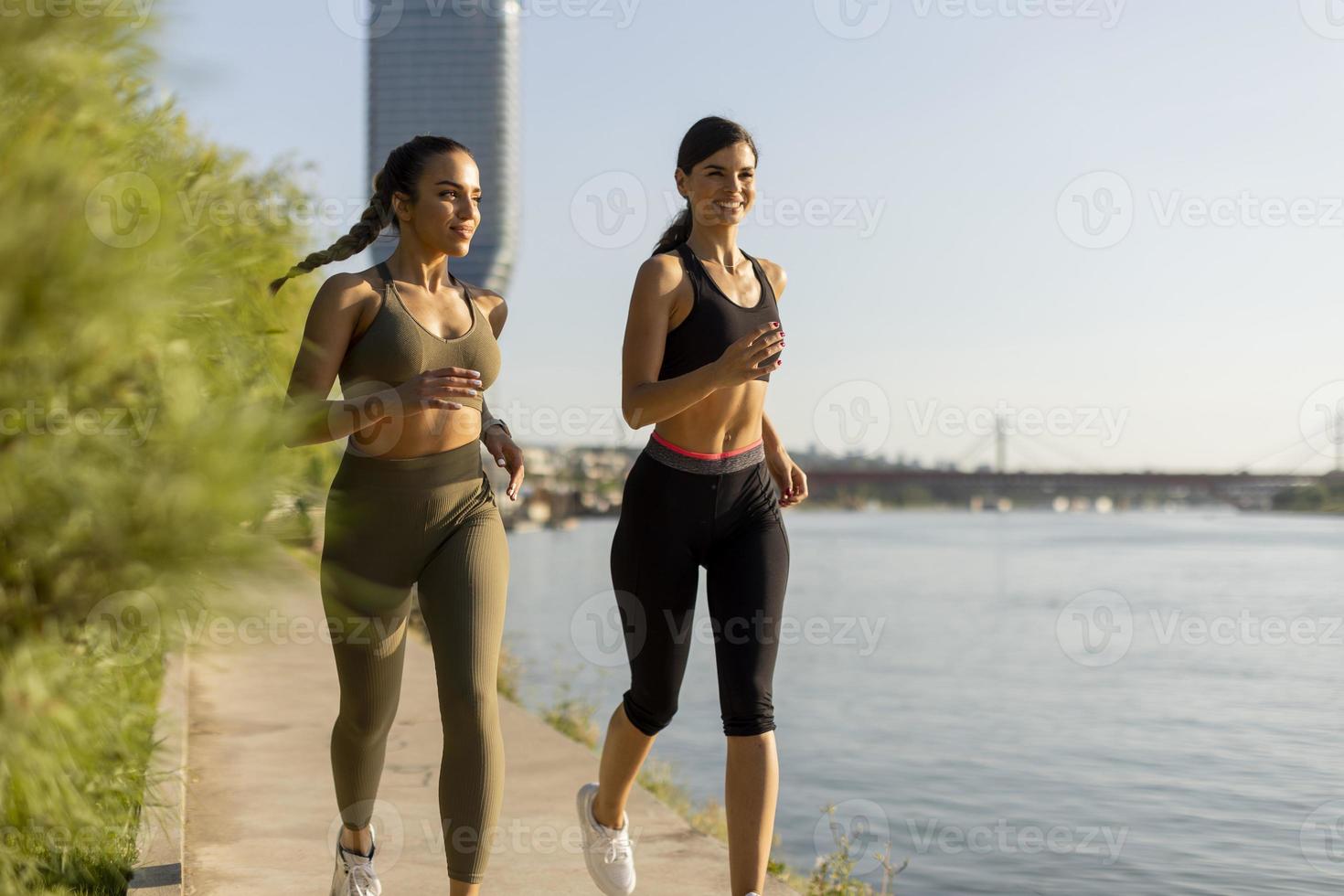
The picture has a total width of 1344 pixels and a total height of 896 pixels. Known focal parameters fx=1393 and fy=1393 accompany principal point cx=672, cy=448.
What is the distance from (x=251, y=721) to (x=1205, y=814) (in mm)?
5723

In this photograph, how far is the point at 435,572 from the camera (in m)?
3.48

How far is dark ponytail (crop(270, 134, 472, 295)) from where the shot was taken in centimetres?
358

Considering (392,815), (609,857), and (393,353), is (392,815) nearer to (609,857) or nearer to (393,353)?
(609,857)

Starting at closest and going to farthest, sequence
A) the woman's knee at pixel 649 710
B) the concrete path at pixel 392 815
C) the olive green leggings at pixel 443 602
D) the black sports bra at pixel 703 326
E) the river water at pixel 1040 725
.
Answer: the olive green leggings at pixel 443 602, the black sports bra at pixel 703 326, the woman's knee at pixel 649 710, the concrete path at pixel 392 815, the river water at pixel 1040 725

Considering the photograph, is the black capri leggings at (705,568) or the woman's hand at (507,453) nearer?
the woman's hand at (507,453)

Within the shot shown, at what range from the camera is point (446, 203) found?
3.55 m

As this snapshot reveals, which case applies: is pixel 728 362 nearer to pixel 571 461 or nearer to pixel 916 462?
pixel 916 462

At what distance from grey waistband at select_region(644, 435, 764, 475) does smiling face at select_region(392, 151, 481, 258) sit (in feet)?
2.38

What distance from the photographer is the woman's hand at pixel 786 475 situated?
4.09 m

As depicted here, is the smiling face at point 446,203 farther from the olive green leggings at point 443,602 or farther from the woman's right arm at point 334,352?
the olive green leggings at point 443,602
